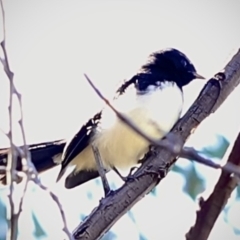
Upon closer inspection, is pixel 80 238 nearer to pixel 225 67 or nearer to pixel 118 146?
pixel 225 67

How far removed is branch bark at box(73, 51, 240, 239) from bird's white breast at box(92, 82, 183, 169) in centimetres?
45

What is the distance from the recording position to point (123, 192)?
137cm

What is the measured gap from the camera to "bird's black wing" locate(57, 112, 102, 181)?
2.00 meters

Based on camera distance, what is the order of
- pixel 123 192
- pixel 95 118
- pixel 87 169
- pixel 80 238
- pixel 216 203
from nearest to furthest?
pixel 216 203
pixel 80 238
pixel 123 192
pixel 95 118
pixel 87 169

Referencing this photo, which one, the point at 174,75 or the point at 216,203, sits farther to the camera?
Result: the point at 174,75

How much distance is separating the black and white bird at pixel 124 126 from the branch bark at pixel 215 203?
47.4 inches

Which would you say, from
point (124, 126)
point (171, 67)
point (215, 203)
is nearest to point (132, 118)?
point (124, 126)

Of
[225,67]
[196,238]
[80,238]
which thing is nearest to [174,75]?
[225,67]

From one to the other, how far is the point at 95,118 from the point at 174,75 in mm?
364

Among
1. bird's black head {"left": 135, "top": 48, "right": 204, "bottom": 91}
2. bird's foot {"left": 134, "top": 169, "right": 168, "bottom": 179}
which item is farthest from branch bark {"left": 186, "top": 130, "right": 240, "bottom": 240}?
bird's black head {"left": 135, "top": 48, "right": 204, "bottom": 91}

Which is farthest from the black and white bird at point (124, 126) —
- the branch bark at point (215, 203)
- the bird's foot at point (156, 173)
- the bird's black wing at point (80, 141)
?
the branch bark at point (215, 203)

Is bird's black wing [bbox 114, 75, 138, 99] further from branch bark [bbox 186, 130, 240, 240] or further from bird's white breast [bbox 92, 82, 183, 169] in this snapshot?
branch bark [bbox 186, 130, 240, 240]

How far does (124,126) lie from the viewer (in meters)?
1.95

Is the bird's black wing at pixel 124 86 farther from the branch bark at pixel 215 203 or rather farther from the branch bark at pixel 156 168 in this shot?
the branch bark at pixel 215 203
